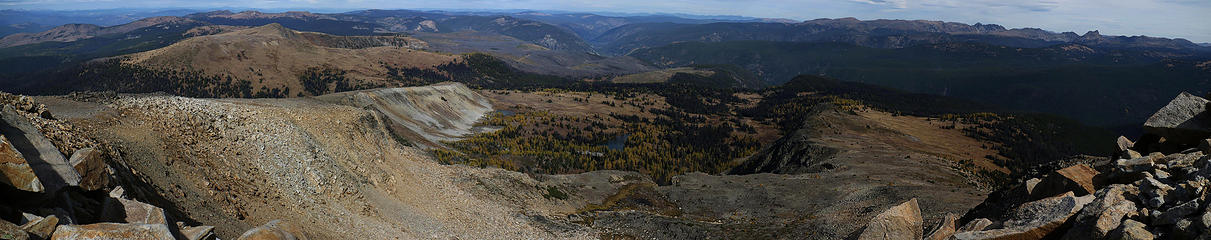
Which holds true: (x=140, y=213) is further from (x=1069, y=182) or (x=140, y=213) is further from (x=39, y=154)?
(x=1069, y=182)

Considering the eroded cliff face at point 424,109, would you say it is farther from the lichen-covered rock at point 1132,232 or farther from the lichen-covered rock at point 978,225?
the lichen-covered rock at point 1132,232

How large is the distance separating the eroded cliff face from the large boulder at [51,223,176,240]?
5357 cm

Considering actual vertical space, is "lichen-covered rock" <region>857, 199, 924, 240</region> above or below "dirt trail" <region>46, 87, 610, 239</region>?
above

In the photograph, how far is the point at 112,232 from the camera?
10.3m

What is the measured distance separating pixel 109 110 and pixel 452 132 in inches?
2787

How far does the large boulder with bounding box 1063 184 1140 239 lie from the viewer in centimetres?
1121

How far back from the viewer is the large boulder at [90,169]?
13.7 metres

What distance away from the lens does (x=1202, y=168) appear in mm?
12609

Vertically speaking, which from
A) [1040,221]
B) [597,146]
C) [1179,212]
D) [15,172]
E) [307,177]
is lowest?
[597,146]

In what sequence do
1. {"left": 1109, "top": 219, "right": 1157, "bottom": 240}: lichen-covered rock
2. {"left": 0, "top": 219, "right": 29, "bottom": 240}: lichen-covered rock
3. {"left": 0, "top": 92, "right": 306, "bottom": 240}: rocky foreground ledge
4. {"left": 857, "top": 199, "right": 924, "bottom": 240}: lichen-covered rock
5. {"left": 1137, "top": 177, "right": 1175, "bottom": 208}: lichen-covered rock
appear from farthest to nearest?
{"left": 857, "top": 199, "right": 924, "bottom": 240}: lichen-covered rock < {"left": 1137, "top": 177, "right": 1175, "bottom": 208}: lichen-covered rock < {"left": 1109, "top": 219, "right": 1157, "bottom": 240}: lichen-covered rock < {"left": 0, "top": 92, "right": 306, "bottom": 240}: rocky foreground ledge < {"left": 0, "top": 219, "right": 29, "bottom": 240}: lichen-covered rock

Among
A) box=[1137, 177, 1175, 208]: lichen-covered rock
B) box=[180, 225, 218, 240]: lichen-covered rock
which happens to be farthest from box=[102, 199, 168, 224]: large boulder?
box=[1137, 177, 1175, 208]: lichen-covered rock

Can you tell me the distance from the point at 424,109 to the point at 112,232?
91722mm

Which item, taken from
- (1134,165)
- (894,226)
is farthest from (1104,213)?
(1134,165)

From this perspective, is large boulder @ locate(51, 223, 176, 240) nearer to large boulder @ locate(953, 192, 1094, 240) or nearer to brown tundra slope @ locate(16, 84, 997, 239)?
brown tundra slope @ locate(16, 84, 997, 239)
